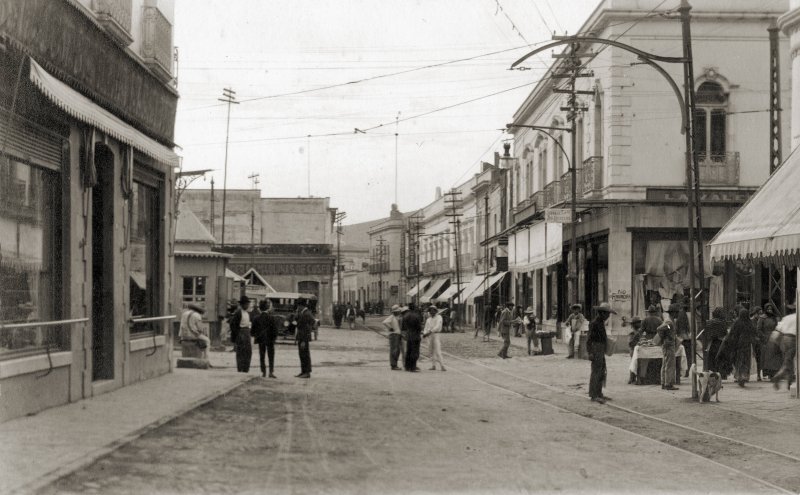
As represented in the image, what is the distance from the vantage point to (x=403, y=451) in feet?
31.3

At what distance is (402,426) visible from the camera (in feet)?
38.1

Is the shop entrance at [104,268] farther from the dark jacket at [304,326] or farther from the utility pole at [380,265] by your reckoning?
the utility pole at [380,265]

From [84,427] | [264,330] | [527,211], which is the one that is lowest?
[84,427]

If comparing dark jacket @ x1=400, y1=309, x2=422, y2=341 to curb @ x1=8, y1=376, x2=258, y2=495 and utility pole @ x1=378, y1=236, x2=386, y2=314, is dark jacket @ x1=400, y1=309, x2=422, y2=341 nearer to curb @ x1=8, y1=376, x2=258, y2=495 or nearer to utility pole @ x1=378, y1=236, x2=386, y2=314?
curb @ x1=8, y1=376, x2=258, y2=495

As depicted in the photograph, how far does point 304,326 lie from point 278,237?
2078 inches

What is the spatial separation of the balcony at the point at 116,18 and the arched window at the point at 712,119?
19690 millimetres

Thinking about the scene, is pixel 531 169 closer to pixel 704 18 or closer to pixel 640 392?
pixel 704 18

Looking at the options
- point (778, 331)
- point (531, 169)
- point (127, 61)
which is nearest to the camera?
point (127, 61)

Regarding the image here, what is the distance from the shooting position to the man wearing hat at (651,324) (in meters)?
19.0

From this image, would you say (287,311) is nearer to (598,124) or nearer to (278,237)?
(598,124)

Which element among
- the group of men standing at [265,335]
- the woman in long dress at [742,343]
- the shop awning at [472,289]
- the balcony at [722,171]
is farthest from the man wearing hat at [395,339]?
the shop awning at [472,289]

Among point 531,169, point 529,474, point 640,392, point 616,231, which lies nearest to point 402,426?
point 529,474

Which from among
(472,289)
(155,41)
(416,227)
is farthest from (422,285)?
(155,41)

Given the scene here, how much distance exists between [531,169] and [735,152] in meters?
16.0
